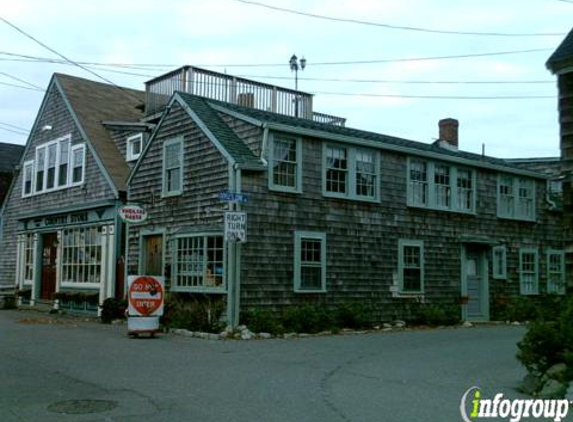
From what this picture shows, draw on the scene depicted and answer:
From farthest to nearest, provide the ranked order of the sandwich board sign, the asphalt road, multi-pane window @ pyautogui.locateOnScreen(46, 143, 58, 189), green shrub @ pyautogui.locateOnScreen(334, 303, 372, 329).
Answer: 1. multi-pane window @ pyautogui.locateOnScreen(46, 143, 58, 189)
2. green shrub @ pyautogui.locateOnScreen(334, 303, 372, 329)
3. the sandwich board sign
4. the asphalt road

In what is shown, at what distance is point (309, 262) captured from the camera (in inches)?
727

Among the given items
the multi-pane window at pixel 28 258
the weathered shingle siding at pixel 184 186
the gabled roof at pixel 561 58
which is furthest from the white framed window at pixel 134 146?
the gabled roof at pixel 561 58

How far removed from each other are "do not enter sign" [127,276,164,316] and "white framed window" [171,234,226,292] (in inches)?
58.0

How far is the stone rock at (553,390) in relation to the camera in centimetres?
857

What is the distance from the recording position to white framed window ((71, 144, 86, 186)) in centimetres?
2441

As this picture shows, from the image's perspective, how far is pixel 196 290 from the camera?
58.1 feet

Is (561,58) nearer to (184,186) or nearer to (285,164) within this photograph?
(285,164)

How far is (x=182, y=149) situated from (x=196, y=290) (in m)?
3.96

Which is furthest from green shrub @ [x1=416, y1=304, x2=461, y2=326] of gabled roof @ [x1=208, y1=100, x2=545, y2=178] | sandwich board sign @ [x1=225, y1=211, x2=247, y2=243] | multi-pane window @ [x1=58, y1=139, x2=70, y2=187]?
multi-pane window @ [x1=58, y1=139, x2=70, y2=187]

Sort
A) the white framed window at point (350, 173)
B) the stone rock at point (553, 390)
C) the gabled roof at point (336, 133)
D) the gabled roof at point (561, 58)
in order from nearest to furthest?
the stone rock at point (553, 390)
the gabled roof at point (561, 58)
the gabled roof at point (336, 133)
the white framed window at point (350, 173)

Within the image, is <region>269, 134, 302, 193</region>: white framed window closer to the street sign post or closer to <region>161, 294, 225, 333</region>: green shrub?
the street sign post

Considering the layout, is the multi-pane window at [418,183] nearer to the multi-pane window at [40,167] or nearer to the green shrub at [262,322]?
the green shrub at [262,322]

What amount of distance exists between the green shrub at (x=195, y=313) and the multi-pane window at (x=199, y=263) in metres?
0.35

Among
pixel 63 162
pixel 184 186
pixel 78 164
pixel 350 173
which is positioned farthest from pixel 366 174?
pixel 63 162
